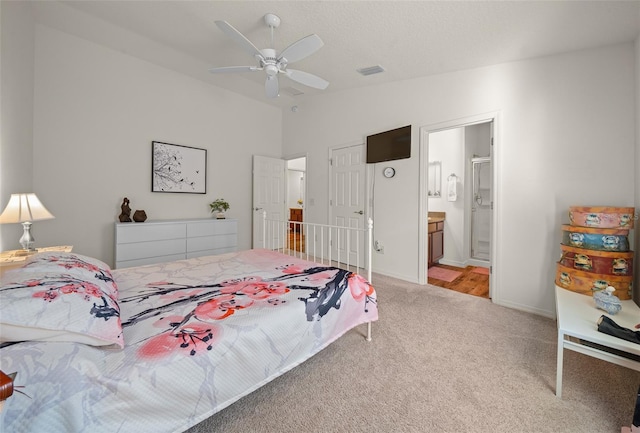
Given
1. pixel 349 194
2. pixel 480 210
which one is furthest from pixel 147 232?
pixel 480 210

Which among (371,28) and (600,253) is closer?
(600,253)

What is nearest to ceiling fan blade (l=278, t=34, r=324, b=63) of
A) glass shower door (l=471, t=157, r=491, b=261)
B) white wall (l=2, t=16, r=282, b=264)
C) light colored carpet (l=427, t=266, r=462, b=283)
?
white wall (l=2, t=16, r=282, b=264)

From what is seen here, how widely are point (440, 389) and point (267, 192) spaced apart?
429cm

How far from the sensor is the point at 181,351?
1.06 m

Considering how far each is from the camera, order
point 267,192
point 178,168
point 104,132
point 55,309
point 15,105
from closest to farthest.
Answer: point 55,309 → point 15,105 → point 104,132 → point 178,168 → point 267,192

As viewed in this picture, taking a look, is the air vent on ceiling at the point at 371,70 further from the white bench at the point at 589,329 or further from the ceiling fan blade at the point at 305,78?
the white bench at the point at 589,329

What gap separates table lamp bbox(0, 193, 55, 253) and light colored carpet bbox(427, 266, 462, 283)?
180 inches

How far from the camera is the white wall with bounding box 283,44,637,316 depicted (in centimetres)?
236

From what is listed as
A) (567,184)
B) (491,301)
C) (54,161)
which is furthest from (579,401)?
(54,161)

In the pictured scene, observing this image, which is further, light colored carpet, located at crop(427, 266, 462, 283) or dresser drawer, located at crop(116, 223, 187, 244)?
light colored carpet, located at crop(427, 266, 462, 283)

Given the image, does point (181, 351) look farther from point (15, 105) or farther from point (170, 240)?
point (170, 240)

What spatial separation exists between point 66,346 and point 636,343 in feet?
8.49

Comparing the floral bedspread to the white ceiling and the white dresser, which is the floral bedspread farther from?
the white ceiling

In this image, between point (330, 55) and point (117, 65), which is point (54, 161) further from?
point (330, 55)
